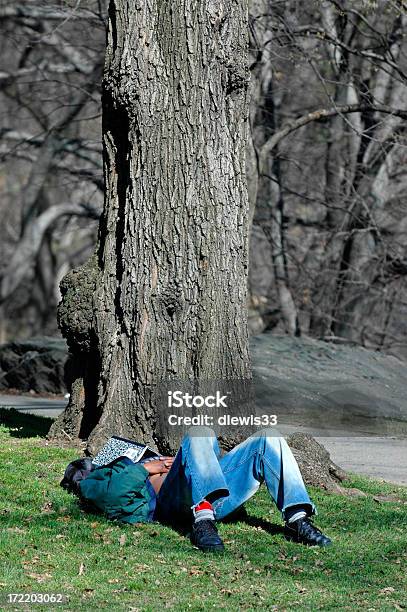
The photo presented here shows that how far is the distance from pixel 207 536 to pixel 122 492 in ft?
2.03

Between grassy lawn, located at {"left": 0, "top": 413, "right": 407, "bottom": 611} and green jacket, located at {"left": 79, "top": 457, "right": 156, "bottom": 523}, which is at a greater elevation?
green jacket, located at {"left": 79, "top": 457, "right": 156, "bottom": 523}

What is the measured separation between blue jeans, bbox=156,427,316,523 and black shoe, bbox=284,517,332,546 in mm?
79

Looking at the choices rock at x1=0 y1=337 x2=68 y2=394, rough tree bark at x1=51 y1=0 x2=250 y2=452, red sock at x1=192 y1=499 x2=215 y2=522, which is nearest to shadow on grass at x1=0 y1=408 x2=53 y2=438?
rough tree bark at x1=51 y1=0 x2=250 y2=452

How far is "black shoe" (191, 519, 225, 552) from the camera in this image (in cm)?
579

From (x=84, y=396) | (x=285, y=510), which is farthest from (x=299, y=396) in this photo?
(x=285, y=510)

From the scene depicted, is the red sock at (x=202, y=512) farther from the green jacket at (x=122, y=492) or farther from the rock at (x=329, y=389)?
the rock at (x=329, y=389)

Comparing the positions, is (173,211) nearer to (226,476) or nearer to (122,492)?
(226,476)

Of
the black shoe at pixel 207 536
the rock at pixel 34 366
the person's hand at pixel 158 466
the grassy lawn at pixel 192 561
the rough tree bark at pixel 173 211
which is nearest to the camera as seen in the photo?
the grassy lawn at pixel 192 561

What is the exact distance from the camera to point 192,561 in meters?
5.68

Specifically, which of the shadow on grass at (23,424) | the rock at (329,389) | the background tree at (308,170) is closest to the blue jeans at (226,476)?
the shadow on grass at (23,424)

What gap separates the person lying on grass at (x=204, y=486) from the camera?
5895 mm

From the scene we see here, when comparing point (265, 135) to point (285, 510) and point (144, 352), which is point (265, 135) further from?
point (285, 510)

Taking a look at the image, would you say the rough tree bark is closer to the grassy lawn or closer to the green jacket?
the grassy lawn

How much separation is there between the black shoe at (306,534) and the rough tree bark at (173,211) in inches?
74.1
